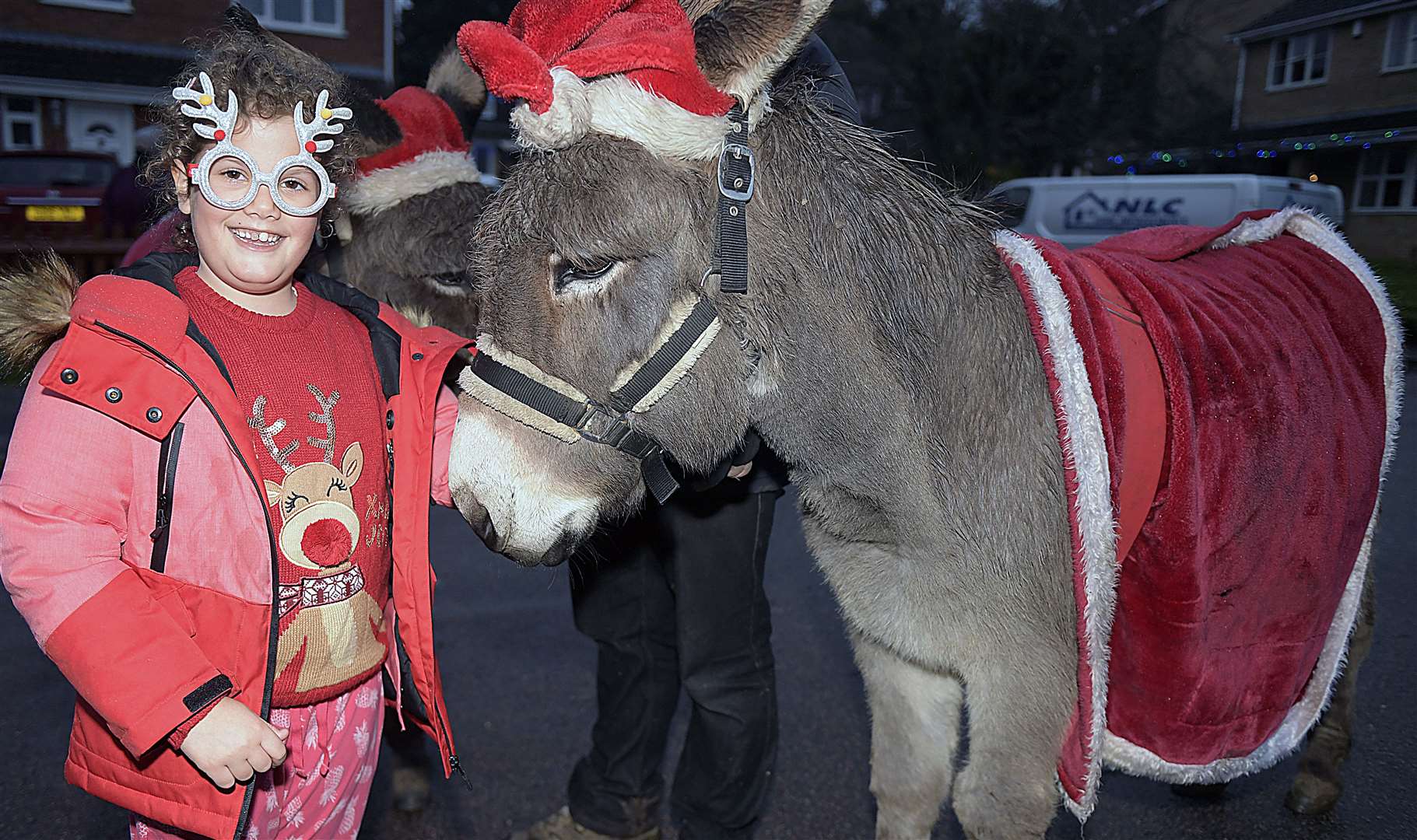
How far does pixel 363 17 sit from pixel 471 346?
76.3ft

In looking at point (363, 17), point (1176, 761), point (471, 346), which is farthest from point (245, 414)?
point (363, 17)

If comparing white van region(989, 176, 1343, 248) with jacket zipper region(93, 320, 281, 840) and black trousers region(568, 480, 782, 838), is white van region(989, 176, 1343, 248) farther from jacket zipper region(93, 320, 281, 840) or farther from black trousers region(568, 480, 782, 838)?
jacket zipper region(93, 320, 281, 840)

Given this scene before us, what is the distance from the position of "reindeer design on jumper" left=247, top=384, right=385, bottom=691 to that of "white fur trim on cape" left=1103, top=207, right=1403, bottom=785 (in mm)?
1688

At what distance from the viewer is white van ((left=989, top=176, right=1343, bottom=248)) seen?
16734 mm

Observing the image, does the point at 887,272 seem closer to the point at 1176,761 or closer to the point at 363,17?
the point at 1176,761

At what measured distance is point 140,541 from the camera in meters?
1.74

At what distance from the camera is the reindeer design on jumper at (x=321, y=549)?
1.89 metres

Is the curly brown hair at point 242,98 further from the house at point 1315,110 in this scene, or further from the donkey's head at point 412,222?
the house at point 1315,110

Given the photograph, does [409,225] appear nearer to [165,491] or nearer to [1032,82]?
[165,491]

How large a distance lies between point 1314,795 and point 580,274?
314 centimetres

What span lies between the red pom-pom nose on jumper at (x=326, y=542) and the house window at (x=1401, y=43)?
90.5 ft

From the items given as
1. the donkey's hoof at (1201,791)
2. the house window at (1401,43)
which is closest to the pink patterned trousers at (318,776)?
the donkey's hoof at (1201,791)

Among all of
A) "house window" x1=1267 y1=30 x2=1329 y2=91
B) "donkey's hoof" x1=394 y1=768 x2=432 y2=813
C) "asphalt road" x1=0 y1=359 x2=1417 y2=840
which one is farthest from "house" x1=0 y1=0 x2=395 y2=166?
"house window" x1=1267 y1=30 x2=1329 y2=91

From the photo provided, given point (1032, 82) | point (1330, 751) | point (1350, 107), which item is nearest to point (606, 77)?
point (1330, 751)
